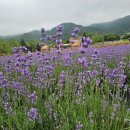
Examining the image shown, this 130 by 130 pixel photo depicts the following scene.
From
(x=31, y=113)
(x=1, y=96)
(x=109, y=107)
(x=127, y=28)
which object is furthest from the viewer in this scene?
(x=127, y=28)

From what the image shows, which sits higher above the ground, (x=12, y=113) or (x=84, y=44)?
(x=84, y=44)

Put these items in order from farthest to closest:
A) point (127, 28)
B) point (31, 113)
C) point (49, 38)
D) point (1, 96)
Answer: point (127, 28) < point (49, 38) < point (1, 96) < point (31, 113)

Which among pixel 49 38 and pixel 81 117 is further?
pixel 49 38

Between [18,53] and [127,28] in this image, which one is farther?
[127,28]

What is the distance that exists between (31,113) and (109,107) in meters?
0.90

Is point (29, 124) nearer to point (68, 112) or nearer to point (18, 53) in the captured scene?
point (68, 112)

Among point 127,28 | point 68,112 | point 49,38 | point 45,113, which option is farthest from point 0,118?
point 127,28

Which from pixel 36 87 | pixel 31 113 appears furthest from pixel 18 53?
pixel 31 113

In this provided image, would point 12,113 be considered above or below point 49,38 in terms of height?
below

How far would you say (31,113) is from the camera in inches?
108

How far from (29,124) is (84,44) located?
100 centimetres

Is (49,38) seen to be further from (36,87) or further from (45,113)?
(45,113)

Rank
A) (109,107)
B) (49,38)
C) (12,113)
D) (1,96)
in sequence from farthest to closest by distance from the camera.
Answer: (49,38) → (1,96) → (109,107) → (12,113)

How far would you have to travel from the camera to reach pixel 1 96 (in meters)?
3.70
